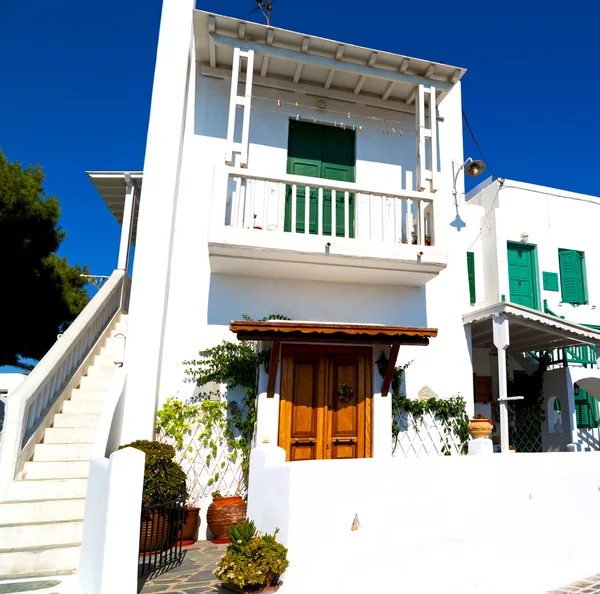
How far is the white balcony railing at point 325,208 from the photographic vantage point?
27.1 ft

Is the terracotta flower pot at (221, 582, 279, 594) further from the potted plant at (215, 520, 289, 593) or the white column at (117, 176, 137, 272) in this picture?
the white column at (117, 176, 137, 272)

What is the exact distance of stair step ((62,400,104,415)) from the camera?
7.59m

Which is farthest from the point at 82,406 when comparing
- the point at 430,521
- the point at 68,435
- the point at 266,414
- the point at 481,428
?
the point at 481,428

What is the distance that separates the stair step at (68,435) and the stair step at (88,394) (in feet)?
2.30

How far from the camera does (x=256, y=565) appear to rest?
459cm

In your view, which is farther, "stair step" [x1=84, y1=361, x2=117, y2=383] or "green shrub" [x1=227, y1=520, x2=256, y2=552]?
"stair step" [x1=84, y1=361, x2=117, y2=383]

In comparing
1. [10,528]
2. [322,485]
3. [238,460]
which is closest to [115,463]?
[322,485]

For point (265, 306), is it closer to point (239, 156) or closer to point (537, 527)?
point (239, 156)

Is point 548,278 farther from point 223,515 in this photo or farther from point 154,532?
point 154,532

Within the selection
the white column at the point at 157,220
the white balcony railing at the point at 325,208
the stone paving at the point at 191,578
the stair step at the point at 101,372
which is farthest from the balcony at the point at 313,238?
the stone paving at the point at 191,578

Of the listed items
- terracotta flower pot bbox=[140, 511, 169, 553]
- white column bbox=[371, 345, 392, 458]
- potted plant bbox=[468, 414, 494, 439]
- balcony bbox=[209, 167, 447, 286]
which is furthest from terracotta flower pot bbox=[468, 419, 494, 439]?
terracotta flower pot bbox=[140, 511, 169, 553]

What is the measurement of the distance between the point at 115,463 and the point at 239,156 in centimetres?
575

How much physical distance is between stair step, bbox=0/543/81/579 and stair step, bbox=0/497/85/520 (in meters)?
0.39

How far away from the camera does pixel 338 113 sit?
1024 centimetres
